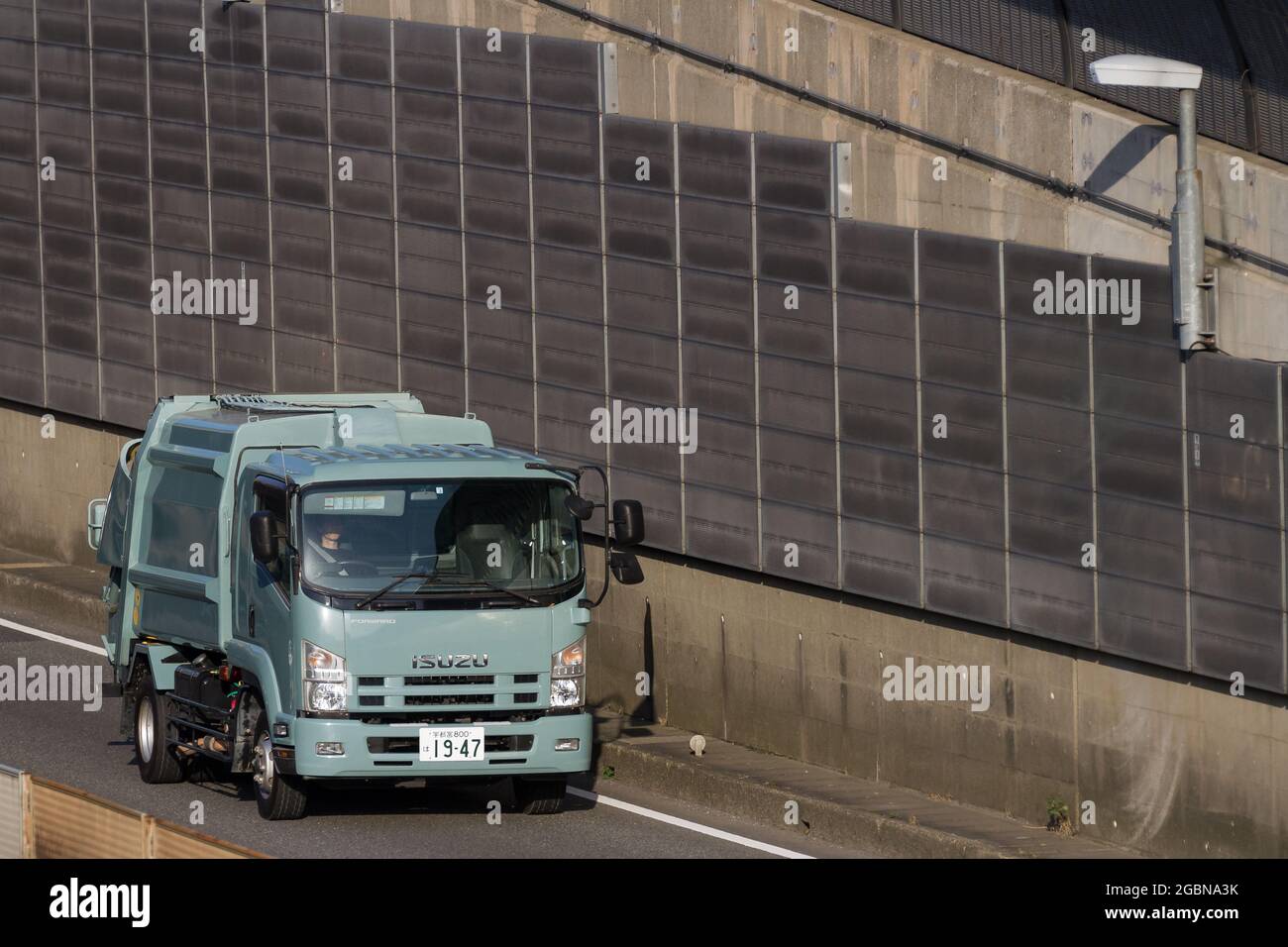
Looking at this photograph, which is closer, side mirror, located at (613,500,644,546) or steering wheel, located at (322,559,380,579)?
steering wheel, located at (322,559,380,579)

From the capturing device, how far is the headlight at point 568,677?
49.2 ft

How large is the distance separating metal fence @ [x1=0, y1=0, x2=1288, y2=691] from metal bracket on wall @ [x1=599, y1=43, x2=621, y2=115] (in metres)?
0.06

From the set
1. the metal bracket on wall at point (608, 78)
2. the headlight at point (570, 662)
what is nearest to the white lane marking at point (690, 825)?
the headlight at point (570, 662)

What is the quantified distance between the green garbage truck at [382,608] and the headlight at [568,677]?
14mm

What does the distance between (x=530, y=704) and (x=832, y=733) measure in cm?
363

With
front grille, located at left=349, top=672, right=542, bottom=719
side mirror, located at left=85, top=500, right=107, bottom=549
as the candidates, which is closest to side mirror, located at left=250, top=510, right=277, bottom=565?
front grille, located at left=349, top=672, right=542, bottom=719

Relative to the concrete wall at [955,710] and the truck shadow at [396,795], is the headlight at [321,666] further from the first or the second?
the concrete wall at [955,710]

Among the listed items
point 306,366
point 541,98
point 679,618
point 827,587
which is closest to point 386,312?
point 306,366

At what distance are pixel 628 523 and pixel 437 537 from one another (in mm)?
1405

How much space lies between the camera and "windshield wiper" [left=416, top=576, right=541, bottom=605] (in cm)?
1471

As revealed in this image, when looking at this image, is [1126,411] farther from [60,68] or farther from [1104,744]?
[60,68]

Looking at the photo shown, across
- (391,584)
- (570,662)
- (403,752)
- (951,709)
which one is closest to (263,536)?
(391,584)

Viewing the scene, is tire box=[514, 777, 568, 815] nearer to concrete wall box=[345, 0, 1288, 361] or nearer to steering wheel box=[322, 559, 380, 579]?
steering wheel box=[322, 559, 380, 579]

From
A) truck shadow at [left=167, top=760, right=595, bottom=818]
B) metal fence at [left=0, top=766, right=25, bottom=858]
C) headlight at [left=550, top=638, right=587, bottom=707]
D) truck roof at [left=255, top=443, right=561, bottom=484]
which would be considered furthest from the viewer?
truck shadow at [left=167, top=760, right=595, bottom=818]
